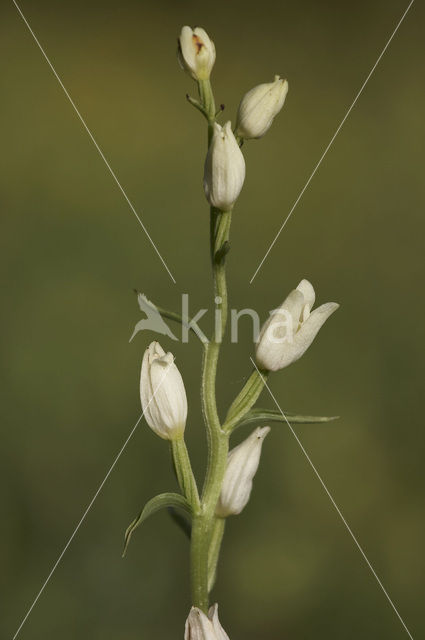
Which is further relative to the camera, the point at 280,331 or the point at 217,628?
the point at 280,331

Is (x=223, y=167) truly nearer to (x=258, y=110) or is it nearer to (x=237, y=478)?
(x=258, y=110)

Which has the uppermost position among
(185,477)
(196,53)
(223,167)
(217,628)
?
(196,53)

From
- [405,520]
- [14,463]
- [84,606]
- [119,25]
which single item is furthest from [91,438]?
[119,25]

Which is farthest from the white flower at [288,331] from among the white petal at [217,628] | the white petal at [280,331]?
the white petal at [217,628]

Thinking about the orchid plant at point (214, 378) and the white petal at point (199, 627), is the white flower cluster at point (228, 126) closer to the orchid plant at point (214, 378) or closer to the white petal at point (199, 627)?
the orchid plant at point (214, 378)

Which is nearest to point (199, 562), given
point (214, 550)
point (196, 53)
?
point (214, 550)

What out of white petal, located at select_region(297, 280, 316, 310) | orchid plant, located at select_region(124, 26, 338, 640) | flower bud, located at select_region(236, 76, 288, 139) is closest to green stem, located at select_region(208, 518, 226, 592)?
orchid plant, located at select_region(124, 26, 338, 640)

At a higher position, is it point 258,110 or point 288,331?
point 258,110
